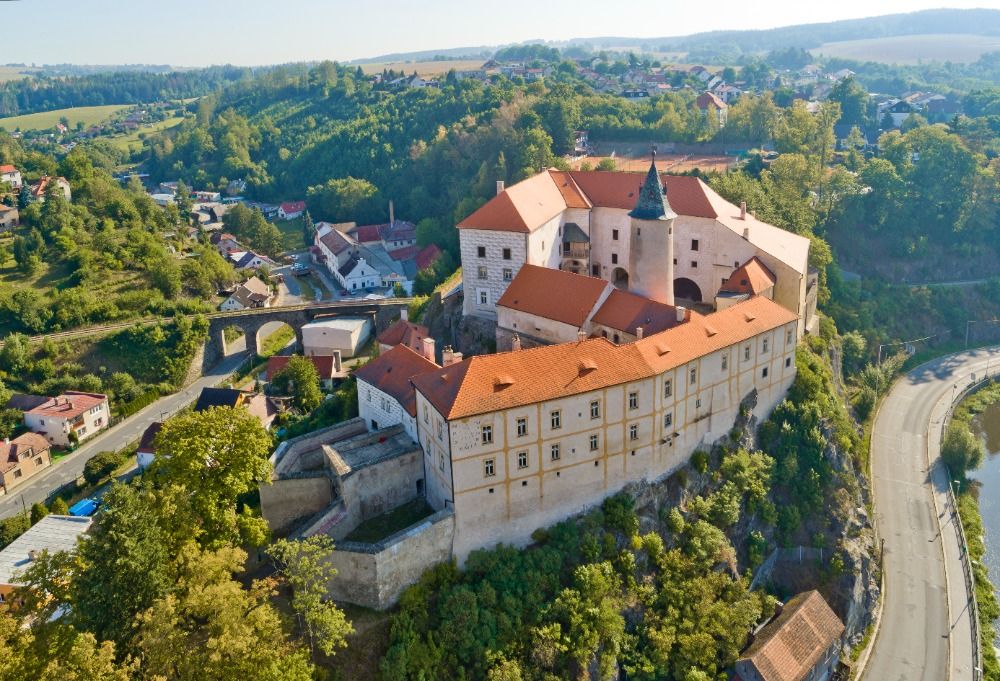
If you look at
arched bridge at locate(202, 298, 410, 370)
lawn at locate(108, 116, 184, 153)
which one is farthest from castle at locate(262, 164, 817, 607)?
lawn at locate(108, 116, 184, 153)

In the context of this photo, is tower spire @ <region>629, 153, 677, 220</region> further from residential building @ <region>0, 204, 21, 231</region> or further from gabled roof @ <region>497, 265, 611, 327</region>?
residential building @ <region>0, 204, 21, 231</region>

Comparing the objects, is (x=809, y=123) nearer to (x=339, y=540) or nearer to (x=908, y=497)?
(x=908, y=497)

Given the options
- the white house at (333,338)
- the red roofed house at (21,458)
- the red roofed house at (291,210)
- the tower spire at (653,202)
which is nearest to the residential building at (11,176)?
the red roofed house at (291,210)

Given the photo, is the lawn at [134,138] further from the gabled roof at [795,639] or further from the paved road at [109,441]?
the gabled roof at [795,639]

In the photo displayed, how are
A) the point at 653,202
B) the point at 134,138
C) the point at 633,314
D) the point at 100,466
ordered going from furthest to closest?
the point at 134,138
the point at 100,466
the point at 653,202
the point at 633,314

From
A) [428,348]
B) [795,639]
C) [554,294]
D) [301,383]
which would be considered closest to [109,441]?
[301,383]

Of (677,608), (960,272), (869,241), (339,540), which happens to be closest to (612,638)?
(677,608)

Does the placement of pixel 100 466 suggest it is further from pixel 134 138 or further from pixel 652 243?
pixel 134 138
